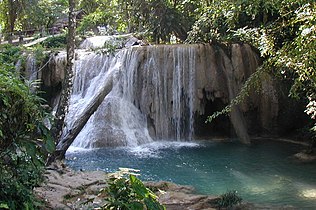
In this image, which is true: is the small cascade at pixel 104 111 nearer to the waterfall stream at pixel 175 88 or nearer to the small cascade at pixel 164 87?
the waterfall stream at pixel 175 88

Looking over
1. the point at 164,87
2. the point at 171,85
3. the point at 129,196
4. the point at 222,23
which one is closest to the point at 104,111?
the point at 164,87

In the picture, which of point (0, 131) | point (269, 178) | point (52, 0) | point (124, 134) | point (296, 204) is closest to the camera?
point (0, 131)

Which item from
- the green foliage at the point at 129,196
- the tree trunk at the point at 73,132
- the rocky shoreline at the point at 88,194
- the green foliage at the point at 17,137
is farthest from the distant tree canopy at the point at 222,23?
the green foliage at the point at 17,137

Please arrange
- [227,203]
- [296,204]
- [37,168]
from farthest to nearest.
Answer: [296,204] → [227,203] → [37,168]

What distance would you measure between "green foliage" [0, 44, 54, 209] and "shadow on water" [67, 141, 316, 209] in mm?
4352

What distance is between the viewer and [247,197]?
285 inches

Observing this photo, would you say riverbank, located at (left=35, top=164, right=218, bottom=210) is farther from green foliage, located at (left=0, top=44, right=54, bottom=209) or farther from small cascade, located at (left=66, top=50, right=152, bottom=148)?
small cascade, located at (left=66, top=50, right=152, bottom=148)

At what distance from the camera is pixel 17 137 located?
3.66 m

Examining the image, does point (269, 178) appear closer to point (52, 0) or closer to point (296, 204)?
point (296, 204)

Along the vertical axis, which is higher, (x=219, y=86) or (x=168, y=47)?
(x=168, y=47)

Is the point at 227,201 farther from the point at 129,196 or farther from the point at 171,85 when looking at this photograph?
the point at 171,85

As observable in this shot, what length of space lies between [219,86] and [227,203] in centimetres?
769

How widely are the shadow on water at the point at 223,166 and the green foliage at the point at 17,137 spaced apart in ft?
14.3

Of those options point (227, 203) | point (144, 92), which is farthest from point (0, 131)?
point (144, 92)
